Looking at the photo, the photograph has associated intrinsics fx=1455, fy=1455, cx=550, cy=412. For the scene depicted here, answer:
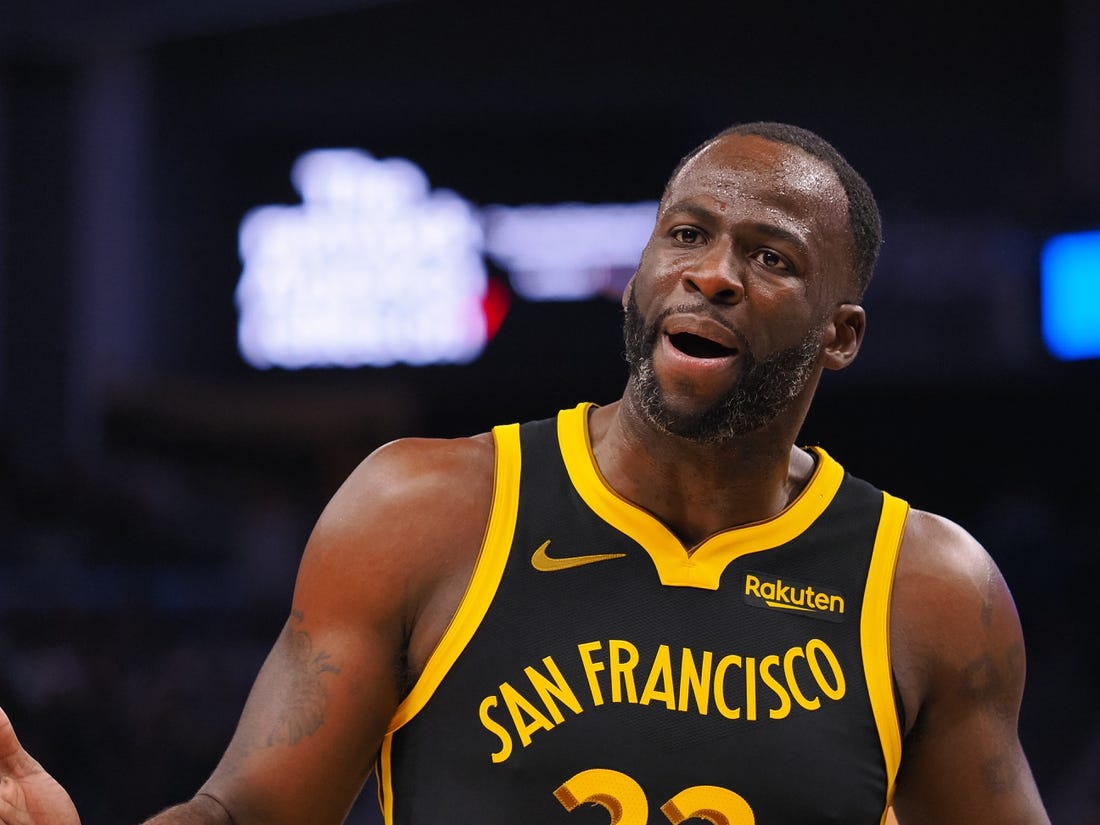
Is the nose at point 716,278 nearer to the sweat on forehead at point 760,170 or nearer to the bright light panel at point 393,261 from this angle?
the sweat on forehead at point 760,170

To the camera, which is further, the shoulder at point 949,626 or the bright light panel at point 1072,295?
the bright light panel at point 1072,295

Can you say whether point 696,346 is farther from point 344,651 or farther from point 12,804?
point 12,804

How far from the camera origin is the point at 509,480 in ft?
7.30

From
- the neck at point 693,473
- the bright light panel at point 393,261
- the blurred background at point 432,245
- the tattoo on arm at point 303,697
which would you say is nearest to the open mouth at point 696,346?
the neck at point 693,473

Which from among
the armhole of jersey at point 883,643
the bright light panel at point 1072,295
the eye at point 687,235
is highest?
the bright light panel at point 1072,295

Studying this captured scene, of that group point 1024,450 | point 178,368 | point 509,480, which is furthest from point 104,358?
point 509,480

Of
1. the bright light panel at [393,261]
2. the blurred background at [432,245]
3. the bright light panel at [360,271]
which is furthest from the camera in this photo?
the bright light panel at [360,271]

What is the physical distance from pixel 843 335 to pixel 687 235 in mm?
335

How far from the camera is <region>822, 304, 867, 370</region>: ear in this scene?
92.4 inches

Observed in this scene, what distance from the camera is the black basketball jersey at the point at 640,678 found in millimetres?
2027

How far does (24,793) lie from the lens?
180 centimetres

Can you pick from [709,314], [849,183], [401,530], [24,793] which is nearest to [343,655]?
[401,530]

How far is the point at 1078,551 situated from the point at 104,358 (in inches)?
251

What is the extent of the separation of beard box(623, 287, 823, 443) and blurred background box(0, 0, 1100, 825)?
19.2 ft
